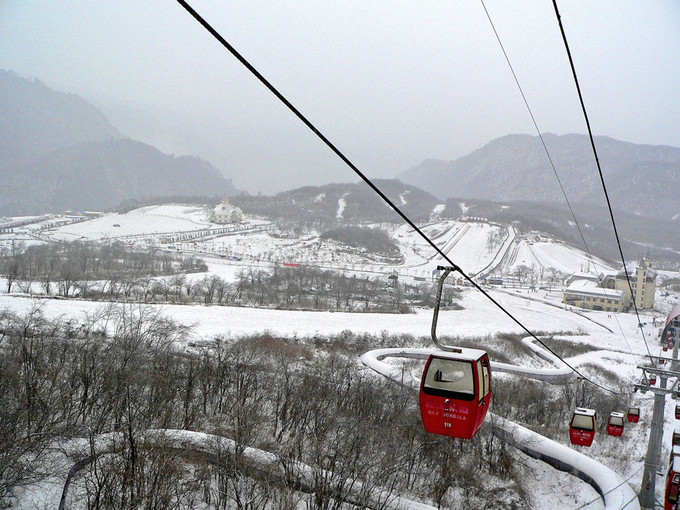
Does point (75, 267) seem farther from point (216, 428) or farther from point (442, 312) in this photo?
point (216, 428)

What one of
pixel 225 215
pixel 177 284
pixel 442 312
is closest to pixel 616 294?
pixel 442 312

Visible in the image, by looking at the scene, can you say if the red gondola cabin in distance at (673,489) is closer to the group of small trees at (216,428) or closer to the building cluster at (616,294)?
the group of small trees at (216,428)

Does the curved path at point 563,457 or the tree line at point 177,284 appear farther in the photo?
the tree line at point 177,284

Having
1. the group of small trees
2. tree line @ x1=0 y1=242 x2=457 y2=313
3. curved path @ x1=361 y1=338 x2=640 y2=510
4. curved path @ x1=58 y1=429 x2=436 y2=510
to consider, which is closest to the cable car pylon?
the group of small trees

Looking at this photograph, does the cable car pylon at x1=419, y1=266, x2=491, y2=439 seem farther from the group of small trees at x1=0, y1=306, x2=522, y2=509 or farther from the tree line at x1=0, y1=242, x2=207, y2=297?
the tree line at x1=0, y1=242, x2=207, y2=297

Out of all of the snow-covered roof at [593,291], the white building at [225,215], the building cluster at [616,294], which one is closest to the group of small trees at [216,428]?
the building cluster at [616,294]

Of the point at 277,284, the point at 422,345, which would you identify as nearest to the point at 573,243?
the point at 277,284

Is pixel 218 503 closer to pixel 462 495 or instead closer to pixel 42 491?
pixel 42 491
